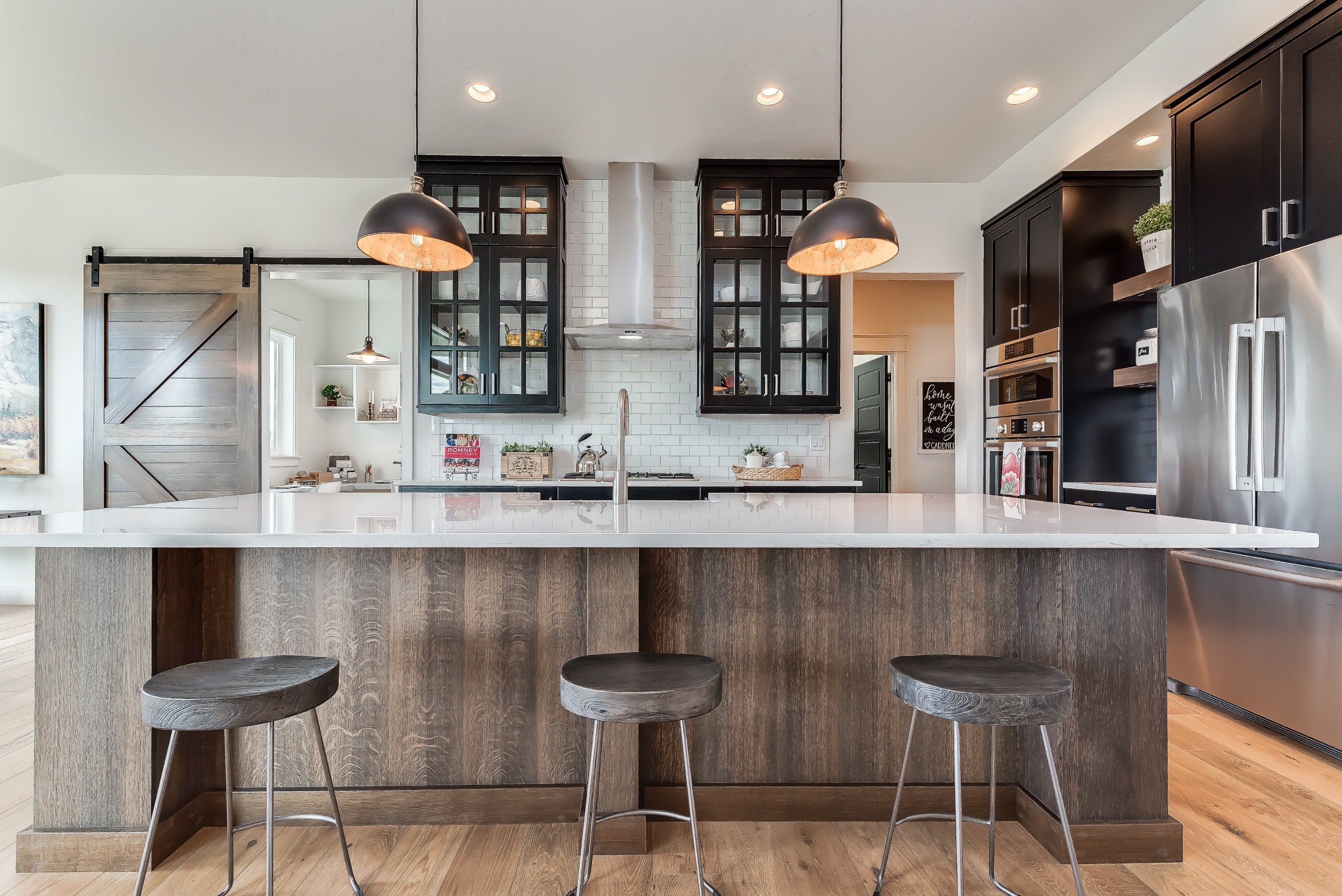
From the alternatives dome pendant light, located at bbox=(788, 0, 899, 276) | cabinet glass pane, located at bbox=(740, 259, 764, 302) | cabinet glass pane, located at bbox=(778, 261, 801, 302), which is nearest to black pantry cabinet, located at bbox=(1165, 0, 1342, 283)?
dome pendant light, located at bbox=(788, 0, 899, 276)

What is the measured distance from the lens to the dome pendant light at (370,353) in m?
5.92

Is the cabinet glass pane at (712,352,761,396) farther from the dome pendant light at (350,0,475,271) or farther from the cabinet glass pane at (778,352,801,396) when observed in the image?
the dome pendant light at (350,0,475,271)

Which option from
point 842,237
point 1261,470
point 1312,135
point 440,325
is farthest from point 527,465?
point 1312,135

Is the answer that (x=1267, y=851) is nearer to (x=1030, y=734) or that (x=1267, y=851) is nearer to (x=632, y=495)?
(x=1030, y=734)

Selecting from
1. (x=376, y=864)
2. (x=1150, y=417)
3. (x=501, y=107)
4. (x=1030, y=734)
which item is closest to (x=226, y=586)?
(x=376, y=864)

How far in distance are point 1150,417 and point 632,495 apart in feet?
9.50

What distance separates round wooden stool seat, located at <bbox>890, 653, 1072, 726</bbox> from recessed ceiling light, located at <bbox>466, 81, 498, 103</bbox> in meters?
3.26

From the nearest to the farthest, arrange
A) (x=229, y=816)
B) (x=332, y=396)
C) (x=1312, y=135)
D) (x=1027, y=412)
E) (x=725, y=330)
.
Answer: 1. (x=229, y=816)
2. (x=1312, y=135)
3. (x=1027, y=412)
4. (x=725, y=330)
5. (x=332, y=396)

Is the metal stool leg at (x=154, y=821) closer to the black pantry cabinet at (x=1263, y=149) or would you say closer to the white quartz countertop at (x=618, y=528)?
the white quartz countertop at (x=618, y=528)

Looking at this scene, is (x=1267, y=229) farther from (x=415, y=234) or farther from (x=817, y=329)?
(x=415, y=234)

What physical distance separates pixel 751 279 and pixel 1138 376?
2167mm

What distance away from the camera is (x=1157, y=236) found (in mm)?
3049

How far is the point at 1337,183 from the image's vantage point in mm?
2084

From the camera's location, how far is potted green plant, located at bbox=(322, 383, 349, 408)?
6.50m
